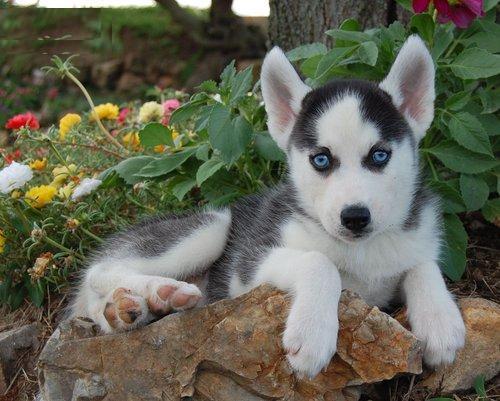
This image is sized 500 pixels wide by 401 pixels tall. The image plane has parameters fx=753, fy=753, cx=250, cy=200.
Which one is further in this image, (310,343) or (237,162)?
(237,162)

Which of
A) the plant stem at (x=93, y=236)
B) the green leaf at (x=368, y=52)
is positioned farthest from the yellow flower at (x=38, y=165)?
the green leaf at (x=368, y=52)

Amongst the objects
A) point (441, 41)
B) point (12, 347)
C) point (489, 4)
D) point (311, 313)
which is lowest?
point (12, 347)

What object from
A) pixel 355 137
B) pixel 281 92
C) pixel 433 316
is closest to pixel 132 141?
pixel 281 92

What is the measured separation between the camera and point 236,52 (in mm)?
11805

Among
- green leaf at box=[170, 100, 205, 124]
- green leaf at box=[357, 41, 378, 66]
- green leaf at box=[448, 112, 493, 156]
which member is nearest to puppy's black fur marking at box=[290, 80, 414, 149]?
green leaf at box=[357, 41, 378, 66]

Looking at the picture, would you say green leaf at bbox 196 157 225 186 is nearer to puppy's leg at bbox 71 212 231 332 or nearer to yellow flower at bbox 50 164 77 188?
puppy's leg at bbox 71 212 231 332

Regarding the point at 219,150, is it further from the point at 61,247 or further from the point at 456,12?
the point at 456,12

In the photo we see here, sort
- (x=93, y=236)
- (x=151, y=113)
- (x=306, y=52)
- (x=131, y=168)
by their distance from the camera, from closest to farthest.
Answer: (x=306, y=52) < (x=93, y=236) < (x=131, y=168) < (x=151, y=113)

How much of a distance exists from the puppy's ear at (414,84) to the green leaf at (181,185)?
4.36 ft

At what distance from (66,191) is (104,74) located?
7595mm

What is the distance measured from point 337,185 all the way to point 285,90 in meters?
0.74

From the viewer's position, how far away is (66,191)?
14.6ft

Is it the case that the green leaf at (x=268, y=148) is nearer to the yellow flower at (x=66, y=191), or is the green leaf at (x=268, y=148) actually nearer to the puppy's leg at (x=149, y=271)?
the puppy's leg at (x=149, y=271)

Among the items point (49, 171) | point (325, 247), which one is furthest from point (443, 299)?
point (49, 171)
